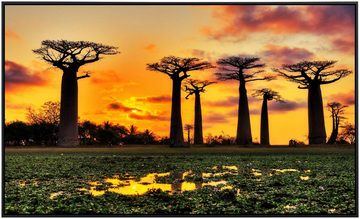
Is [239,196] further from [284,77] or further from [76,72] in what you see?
[284,77]

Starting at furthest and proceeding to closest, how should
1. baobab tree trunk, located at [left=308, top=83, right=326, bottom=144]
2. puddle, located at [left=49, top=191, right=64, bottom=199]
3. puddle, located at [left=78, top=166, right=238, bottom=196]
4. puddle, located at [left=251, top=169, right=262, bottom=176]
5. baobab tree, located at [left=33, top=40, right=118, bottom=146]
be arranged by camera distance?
baobab tree trunk, located at [left=308, top=83, right=326, bottom=144]
baobab tree, located at [left=33, top=40, right=118, bottom=146]
puddle, located at [left=251, top=169, right=262, bottom=176]
puddle, located at [left=78, top=166, right=238, bottom=196]
puddle, located at [left=49, top=191, right=64, bottom=199]

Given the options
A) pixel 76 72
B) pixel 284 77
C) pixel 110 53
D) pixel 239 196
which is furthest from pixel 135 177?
pixel 284 77

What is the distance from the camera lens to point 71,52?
1592 inches

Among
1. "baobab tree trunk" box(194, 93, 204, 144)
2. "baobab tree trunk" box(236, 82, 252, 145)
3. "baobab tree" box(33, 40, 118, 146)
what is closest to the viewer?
"baobab tree" box(33, 40, 118, 146)

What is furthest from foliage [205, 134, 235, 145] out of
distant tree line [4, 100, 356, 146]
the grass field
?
the grass field

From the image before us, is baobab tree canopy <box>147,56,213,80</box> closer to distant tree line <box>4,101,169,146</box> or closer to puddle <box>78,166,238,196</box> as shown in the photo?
distant tree line <box>4,101,169,146</box>

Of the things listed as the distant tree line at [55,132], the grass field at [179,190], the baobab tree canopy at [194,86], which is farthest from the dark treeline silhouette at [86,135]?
the grass field at [179,190]

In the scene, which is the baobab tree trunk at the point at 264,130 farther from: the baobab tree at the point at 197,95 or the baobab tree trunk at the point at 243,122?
the baobab tree at the point at 197,95

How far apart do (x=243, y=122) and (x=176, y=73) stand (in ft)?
22.4

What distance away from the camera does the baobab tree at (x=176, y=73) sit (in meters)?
42.0

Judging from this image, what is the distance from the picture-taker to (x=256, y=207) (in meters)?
10.6

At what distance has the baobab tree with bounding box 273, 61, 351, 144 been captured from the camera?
147ft

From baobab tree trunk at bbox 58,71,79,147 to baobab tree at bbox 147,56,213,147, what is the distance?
5740 millimetres

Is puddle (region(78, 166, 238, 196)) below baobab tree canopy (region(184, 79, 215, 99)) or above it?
below
